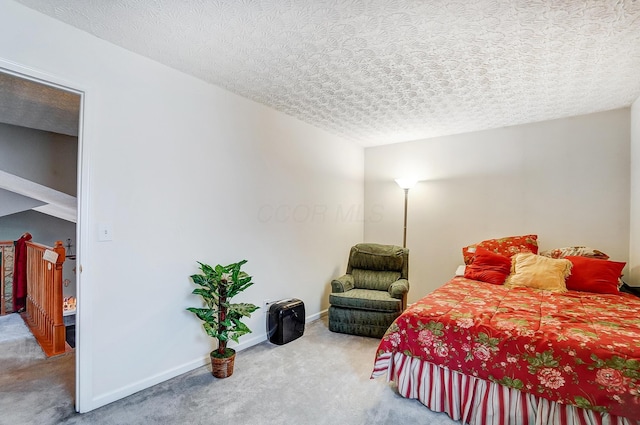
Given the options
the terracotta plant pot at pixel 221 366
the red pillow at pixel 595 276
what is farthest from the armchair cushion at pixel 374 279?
the terracotta plant pot at pixel 221 366

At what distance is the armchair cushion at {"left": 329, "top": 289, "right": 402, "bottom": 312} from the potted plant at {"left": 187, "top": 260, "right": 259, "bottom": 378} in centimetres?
119

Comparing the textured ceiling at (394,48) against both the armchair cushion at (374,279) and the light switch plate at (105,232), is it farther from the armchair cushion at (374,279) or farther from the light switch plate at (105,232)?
the armchair cushion at (374,279)

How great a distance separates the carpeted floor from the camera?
6.24 feet

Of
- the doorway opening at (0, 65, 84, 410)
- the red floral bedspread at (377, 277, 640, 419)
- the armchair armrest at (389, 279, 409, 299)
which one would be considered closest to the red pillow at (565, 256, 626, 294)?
the red floral bedspread at (377, 277, 640, 419)

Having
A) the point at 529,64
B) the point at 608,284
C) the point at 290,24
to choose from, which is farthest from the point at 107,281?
the point at 608,284

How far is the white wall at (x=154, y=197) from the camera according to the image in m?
1.95

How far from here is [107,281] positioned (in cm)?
205

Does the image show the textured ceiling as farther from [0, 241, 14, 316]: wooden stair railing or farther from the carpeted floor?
[0, 241, 14, 316]: wooden stair railing

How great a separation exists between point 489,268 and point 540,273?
43cm

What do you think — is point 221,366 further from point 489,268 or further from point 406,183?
point 406,183

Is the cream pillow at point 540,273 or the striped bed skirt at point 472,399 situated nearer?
the striped bed skirt at point 472,399

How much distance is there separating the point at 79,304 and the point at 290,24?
2.19m

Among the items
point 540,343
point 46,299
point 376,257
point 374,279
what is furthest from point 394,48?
point 46,299

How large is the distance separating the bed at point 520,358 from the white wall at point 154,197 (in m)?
1.60
